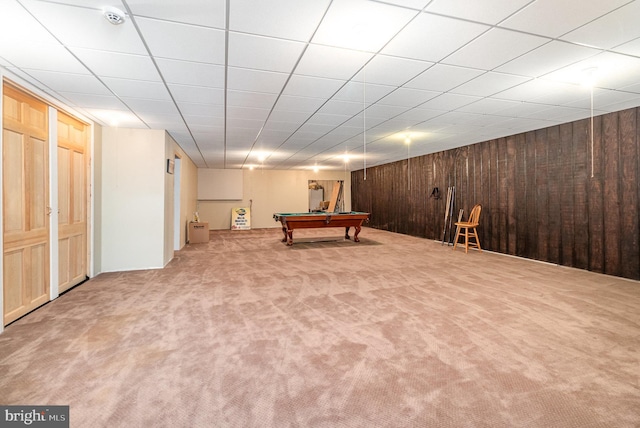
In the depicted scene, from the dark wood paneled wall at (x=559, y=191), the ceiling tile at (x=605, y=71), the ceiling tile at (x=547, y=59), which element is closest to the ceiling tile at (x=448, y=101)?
the ceiling tile at (x=547, y=59)

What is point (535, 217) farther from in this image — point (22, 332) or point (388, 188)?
point (22, 332)

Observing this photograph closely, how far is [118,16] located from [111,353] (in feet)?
7.88

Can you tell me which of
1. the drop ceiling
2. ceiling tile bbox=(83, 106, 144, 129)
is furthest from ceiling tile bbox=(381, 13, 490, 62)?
ceiling tile bbox=(83, 106, 144, 129)

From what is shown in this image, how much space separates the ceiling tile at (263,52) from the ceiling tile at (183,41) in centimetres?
10

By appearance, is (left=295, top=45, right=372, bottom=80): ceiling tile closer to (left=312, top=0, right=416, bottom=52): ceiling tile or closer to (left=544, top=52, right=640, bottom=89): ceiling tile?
(left=312, top=0, right=416, bottom=52): ceiling tile

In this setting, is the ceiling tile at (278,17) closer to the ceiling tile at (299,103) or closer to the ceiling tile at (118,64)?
the ceiling tile at (118,64)

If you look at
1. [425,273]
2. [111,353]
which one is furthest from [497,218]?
[111,353]

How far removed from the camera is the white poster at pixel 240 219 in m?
11.2

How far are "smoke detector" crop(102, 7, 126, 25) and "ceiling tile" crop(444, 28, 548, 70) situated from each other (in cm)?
256

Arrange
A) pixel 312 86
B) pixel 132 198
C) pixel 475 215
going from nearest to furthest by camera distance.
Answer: pixel 312 86 < pixel 132 198 < pixel 475 215

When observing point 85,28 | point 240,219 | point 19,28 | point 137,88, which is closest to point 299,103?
point 137,88

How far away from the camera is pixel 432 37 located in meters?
2.29

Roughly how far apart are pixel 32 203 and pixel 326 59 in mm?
3447

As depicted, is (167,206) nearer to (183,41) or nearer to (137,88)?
(137,88)
